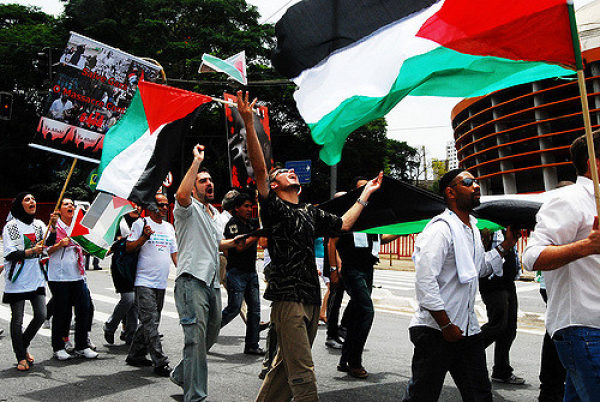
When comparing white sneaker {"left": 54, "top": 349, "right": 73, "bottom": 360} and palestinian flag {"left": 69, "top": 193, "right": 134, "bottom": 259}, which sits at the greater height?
palestinian flag {"left": 69, "top": 193, "right": 134, "bottom": 259}

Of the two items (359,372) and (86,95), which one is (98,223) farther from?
(359,372)

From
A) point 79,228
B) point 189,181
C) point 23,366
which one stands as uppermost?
point 189,181

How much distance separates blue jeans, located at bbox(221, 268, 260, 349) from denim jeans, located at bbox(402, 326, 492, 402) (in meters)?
3.78

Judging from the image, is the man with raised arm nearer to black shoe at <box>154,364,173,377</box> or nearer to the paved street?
the paved street

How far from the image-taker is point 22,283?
6648mm

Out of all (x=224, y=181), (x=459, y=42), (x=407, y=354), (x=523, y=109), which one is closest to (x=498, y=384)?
(x=407, y=354)

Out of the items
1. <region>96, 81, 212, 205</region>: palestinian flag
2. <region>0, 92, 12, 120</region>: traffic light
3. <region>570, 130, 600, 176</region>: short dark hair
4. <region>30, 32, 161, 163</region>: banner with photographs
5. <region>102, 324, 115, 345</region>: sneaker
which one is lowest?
Answer: <region>102, 324, 115, 345</region>: sneaker

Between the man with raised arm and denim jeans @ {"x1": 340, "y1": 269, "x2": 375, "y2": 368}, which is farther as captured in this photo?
denim jeans @ {"x1": 340, "y1": 269, "x2": 375, "y2": 368}

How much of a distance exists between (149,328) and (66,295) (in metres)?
A: 1.41

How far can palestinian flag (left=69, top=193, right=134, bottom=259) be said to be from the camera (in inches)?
275

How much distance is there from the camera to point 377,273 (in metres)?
19.7

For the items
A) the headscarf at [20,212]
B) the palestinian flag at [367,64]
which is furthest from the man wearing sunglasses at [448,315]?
the headscarf at [20,212]

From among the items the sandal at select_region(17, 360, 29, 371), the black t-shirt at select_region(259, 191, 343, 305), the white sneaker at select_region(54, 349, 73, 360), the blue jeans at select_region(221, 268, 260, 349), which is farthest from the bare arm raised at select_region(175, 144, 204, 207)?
the white sneaker at select_region(54, 349, 73, 360)

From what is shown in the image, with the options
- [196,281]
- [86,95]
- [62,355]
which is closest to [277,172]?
[196,281]
